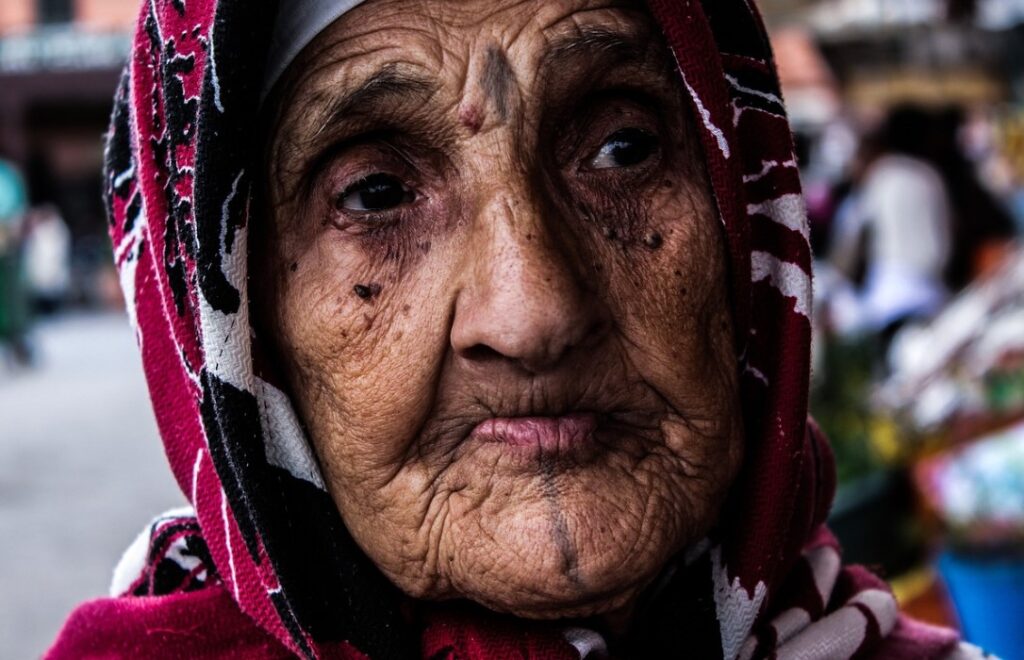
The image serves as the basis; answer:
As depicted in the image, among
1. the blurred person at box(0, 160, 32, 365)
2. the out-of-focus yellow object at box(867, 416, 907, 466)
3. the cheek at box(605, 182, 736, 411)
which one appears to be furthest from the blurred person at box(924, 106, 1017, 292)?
the blurred person at box(0, 160, 32, 365)

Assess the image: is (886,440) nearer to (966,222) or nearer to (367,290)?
(966,222)

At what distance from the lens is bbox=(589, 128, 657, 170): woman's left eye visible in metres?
1.34

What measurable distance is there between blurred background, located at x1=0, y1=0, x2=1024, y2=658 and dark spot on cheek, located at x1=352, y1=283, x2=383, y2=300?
2.58ft

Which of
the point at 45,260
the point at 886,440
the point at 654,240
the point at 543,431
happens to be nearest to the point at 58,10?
the point at 45,260

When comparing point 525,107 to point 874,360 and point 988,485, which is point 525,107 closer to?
point 988,485

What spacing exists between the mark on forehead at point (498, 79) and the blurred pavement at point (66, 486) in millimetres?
2930

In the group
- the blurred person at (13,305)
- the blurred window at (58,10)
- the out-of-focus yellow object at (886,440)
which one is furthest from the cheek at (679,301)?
the blurred window at (58,10)

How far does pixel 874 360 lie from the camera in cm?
586

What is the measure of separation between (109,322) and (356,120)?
60.8 ft

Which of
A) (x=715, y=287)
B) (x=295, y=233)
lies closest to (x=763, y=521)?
(x=715, y=287)

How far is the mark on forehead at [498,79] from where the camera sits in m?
1.25

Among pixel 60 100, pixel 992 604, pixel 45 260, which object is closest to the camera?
pixel 992 604

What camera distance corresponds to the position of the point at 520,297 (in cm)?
118

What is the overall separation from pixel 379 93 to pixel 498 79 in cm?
14
